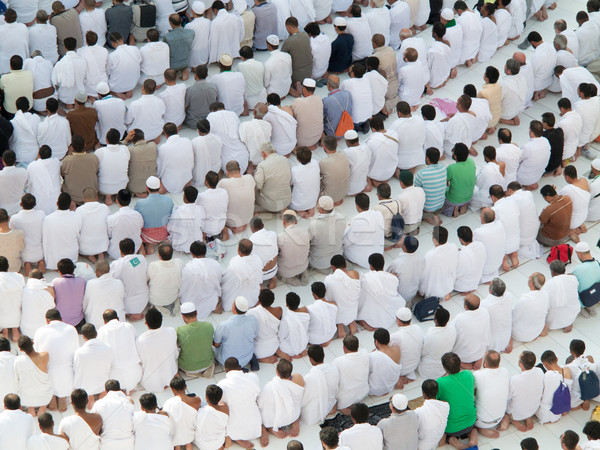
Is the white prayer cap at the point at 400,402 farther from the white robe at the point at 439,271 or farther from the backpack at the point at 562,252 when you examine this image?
the backpack at the point at 562,252

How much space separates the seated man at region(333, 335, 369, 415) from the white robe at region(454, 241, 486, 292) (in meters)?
2.09

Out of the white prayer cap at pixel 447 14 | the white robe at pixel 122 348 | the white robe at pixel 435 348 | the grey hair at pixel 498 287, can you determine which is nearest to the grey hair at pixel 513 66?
the white prayer cap at pixel 447 14

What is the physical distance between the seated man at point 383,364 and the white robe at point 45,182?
4631 mm

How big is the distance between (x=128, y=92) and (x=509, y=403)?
7.33 m

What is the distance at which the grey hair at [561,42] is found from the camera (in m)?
17.2

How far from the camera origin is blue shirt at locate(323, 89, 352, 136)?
16.0 meters

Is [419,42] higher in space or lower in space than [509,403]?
higher

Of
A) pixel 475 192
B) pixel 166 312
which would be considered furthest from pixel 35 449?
pixel 475 192

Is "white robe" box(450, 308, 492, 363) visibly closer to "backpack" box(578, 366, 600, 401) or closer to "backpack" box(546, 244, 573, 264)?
"backpack" box(578, 366, 600, 401)

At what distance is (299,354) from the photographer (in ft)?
43.8

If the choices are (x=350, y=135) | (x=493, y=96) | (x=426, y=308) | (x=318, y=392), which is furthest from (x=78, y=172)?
(x=493, y=96)

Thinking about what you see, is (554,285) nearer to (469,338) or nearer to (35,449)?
(469,338)

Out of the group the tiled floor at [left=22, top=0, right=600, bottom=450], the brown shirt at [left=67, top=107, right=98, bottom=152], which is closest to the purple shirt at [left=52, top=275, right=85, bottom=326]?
the tiled floor at [left=22, top=0, right=600, bottom=450]

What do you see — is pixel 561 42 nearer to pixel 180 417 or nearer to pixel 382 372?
pixel 382 372
